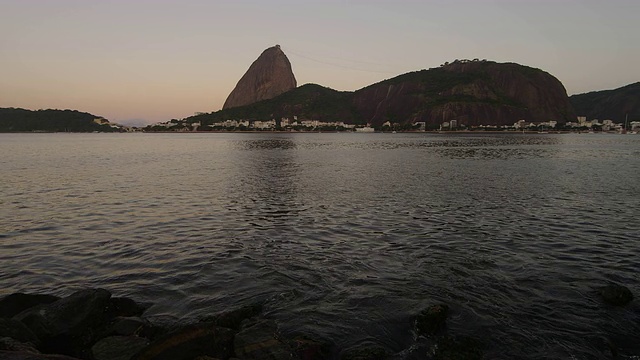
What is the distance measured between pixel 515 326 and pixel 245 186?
113 feet

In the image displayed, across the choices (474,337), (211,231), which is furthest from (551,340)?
(211,231)

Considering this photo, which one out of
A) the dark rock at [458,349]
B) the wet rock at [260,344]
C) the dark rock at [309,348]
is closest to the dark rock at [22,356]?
the wet rock at [260,344]

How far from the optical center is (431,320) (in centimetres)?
1227

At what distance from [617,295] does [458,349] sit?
24.1 ft

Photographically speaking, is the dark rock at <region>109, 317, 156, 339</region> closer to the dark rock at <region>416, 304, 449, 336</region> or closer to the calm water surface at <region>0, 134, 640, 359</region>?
the calm water surface at <region>0, 134, 640, 359</region>

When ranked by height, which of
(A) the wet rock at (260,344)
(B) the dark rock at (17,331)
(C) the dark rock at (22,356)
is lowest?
(A) the wet rock at (260,344)

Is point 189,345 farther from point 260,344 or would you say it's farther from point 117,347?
point 117,347

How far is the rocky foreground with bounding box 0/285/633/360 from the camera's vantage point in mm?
9969

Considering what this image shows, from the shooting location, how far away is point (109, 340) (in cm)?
1080

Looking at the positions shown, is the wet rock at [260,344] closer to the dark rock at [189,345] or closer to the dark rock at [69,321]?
the dark rock at [189,345]

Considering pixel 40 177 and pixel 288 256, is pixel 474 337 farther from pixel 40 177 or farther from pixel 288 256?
pixel 40 177

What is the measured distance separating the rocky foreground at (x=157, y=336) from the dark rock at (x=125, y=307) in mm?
31

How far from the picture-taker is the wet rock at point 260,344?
10.2 meters

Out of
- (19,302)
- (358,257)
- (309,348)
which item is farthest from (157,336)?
(358,257)
